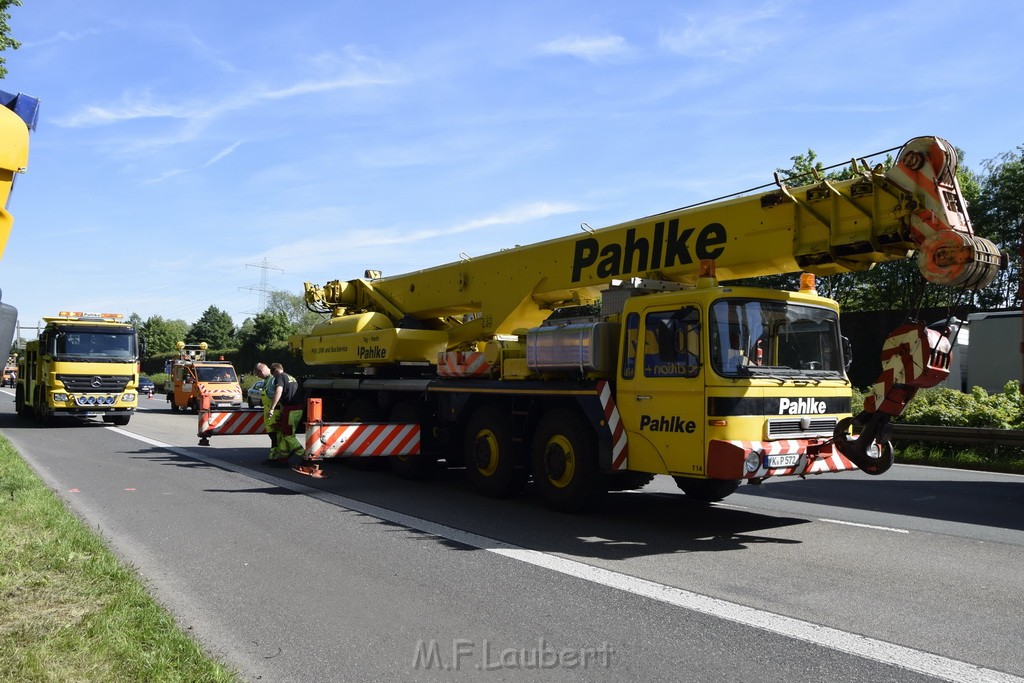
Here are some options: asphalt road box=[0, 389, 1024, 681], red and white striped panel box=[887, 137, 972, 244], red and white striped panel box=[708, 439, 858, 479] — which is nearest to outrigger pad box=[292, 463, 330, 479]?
asphalt road box=[0, 389, 1024, 681]

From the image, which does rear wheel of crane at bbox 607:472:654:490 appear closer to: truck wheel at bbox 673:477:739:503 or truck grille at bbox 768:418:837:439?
truck wheel at bbox 673:477:739:503

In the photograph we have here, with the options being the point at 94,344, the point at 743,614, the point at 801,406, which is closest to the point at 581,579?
the point at 743,614

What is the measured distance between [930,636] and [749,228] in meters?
4.20

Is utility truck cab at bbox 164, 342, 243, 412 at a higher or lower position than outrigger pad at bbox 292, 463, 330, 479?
higher

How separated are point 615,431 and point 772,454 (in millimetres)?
1506

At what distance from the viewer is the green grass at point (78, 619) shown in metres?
4.01

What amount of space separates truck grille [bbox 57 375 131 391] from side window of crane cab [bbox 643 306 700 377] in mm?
17317

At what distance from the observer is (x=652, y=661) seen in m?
4.36

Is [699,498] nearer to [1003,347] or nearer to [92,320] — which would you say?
[1003,347]

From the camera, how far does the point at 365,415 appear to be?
12836 mm

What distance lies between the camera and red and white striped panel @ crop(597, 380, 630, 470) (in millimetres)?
7840

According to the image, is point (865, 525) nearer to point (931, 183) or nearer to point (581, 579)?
point (931, 183)

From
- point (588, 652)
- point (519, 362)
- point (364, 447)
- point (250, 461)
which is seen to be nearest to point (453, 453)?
point (364, 447)

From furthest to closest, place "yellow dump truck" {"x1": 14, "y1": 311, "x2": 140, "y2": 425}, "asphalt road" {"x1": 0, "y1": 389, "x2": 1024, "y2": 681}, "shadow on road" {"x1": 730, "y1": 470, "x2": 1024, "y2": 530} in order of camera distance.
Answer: "yellow dump truck" {"x1": 14, "y1": 311, "x2": 140, "y2": 425} → "shadow on road" {"x1": 730, "y1": 470, "x2": 1024, "y2": 530} → "asphalt road" {"x1": 0, "y1": 389, "x2": 1024, "y2": 681}
